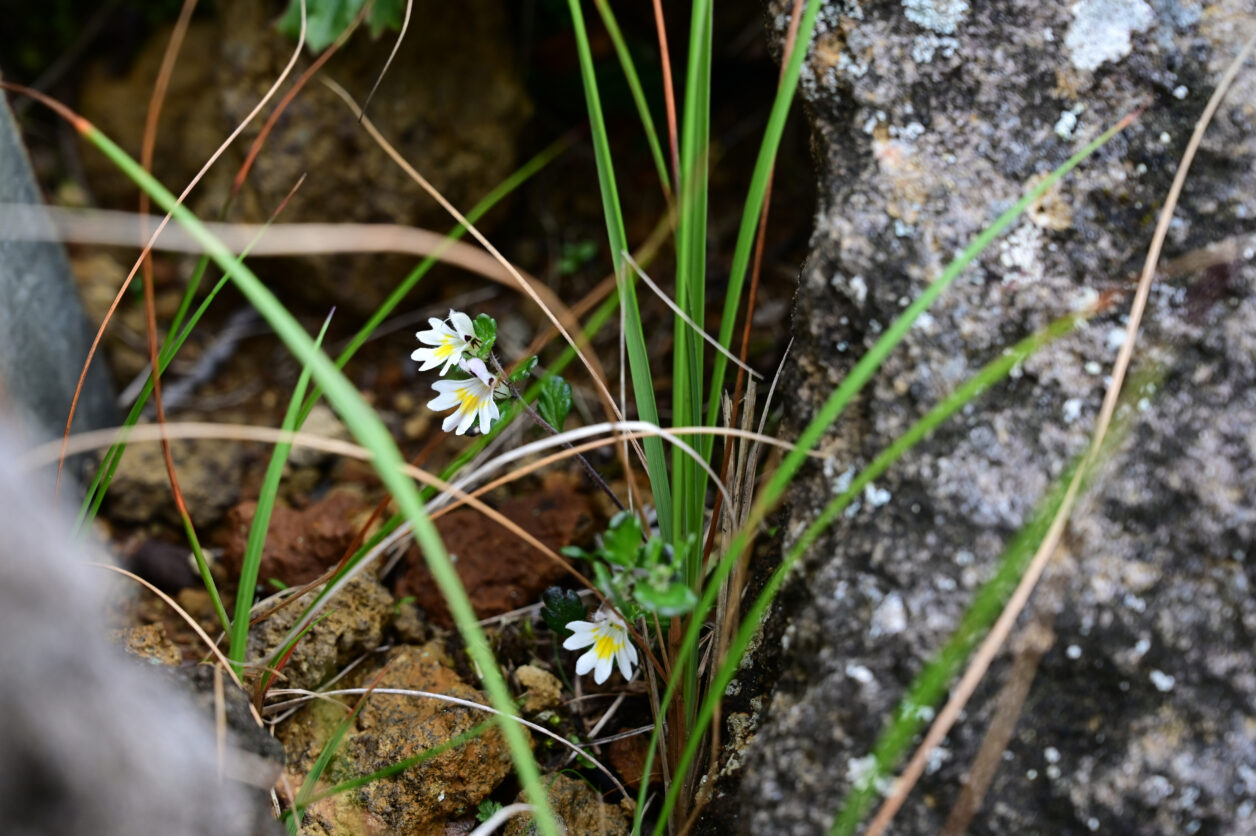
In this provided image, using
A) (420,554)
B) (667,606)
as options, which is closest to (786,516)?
(667,606)

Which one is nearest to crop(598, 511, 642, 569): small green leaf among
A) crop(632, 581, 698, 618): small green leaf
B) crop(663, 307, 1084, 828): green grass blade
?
crop(632, 581, 698, 618): small green leaf

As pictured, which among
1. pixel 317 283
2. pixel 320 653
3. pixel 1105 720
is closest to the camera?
pixel 1105 720

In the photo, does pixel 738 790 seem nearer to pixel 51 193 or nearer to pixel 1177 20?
pixel 1177 20

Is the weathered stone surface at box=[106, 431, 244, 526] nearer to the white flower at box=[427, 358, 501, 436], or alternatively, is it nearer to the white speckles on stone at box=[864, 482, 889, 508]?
the white flower at box=[427, 358, 501, 436]

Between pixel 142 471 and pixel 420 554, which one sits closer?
pixel 420 554

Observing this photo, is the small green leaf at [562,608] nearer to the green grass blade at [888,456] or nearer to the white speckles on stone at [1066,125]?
the green grass blade at [888,456]
